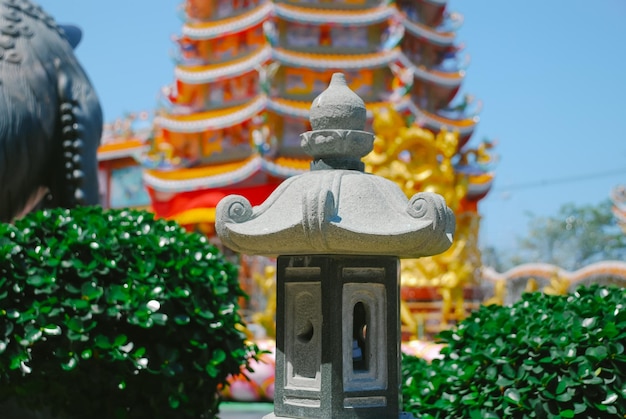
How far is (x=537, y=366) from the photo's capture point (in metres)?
4.18

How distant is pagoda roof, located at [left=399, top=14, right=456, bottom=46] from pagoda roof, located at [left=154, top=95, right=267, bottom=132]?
13.7 ft

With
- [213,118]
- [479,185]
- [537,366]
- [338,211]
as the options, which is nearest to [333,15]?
[213,118]

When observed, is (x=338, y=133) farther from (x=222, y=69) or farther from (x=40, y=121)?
(x=222, y=69)

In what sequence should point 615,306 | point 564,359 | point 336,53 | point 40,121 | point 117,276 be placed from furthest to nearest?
point 336,53 < point 40,121 < point 117,276 < point 615,306 < point 564,359

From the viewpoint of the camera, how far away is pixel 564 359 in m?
4.11

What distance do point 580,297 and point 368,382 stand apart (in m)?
1.88

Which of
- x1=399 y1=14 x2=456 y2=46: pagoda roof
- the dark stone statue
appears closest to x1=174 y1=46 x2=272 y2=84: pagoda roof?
x1=399 y1=14 x2=456 y2=46: pagoda roof

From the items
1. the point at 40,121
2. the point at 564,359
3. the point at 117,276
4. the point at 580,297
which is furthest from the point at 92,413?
the point at 580,297

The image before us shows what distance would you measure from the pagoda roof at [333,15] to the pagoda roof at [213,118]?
7.18ft

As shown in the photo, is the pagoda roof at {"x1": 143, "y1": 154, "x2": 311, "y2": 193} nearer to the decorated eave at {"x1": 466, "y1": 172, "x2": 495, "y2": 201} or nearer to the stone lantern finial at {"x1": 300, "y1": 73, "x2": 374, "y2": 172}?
the decorated eave at {"x1": 466, "y1": 172, "x2": 495, "y2": 201}

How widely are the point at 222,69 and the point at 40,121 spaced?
14.6 metres

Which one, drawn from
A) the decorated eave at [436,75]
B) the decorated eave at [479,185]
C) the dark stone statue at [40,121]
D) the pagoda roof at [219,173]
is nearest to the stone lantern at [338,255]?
the dark stone statue at [40,121]

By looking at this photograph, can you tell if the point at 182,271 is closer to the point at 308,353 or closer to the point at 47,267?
the point at 47,267

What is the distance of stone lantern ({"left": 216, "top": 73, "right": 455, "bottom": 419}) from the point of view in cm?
338
